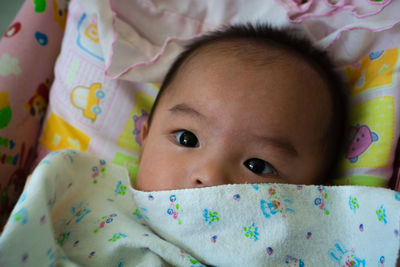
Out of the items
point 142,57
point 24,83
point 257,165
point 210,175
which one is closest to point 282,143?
point 257,165

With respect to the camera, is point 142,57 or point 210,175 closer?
point 210,175

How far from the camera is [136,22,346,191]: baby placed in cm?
98

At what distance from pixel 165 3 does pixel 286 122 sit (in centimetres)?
67

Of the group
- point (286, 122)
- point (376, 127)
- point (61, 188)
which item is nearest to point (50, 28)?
point (61, 188)

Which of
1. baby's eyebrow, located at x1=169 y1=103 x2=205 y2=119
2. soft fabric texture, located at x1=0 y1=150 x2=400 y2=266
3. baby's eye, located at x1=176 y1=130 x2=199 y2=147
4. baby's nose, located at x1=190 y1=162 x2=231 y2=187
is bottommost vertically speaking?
soft fabric texture, located at x1=0 y1=150 x2=400 y2=266

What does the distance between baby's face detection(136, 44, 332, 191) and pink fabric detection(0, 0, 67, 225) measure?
458mm

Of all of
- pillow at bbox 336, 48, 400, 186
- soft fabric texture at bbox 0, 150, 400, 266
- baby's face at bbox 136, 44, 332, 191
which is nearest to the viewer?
soft fabric texture at bbox 0, 150, 400, 266

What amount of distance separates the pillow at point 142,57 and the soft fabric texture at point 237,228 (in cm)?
27

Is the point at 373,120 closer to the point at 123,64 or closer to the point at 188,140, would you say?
the point at 188,140

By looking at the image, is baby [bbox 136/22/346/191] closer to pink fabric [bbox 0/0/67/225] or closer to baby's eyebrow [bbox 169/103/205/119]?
baby's eyebrow [bbox 169/103/205/119]

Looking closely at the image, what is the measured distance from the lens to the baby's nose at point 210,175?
0.91 metres

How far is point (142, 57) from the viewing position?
4.36ft

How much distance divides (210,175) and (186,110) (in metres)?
0.23

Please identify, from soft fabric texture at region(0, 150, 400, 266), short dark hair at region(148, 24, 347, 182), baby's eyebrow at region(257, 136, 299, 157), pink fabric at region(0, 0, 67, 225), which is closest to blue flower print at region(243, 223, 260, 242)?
soft fabric texture at region(0, 150, 400, 266)
